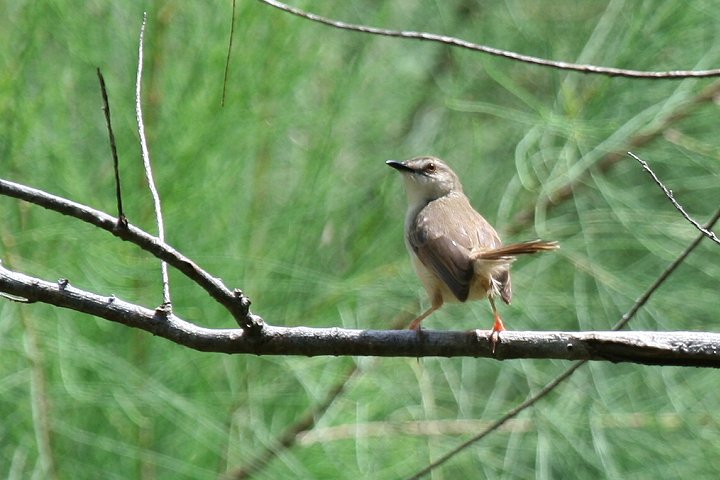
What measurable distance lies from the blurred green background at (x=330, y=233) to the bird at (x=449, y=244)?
15 cm

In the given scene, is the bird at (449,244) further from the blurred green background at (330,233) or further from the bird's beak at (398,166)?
the blurred green background at (330,233)

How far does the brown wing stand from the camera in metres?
3.20

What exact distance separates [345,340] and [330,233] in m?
1.52

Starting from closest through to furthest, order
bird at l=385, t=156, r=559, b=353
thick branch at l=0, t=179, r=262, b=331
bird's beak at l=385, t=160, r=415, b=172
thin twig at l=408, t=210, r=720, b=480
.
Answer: thick branch at l=0, t=179, r=262, b=331 → thin twig at l=408, t=210, r=720, b=480 → bird at l=385, t=156, r=559, b=353 → bird's beak at l=385, t=160, r=415, b=172

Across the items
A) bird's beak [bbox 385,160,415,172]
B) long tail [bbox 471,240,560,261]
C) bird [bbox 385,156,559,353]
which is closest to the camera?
long tail [bbox 471,240,560,261]

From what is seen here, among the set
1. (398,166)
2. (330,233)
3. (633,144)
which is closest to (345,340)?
(330,233)

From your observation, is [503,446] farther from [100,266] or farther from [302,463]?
Answer: [100,266]

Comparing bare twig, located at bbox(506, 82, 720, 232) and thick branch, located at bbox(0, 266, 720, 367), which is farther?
bare twig, located at bbox(506, 82, 720, 232)

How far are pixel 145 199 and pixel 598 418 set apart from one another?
1.71 m

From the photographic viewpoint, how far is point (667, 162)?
12.5ft

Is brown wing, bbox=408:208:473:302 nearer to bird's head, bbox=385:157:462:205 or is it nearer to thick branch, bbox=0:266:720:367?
bird's head, bbox=385:157:462:205

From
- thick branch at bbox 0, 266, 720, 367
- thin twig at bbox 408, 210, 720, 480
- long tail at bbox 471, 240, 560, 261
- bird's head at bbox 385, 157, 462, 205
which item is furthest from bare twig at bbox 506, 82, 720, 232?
thick branch at bbox 0, 266, 720, 367

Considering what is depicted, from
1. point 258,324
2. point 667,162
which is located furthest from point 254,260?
point 667,162

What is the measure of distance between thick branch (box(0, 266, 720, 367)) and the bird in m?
0.64
